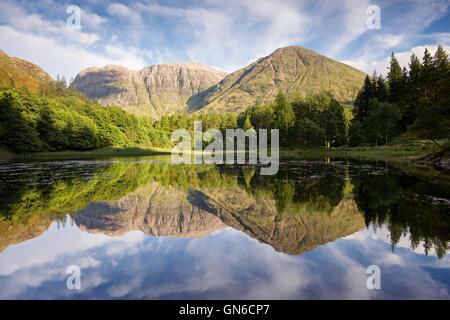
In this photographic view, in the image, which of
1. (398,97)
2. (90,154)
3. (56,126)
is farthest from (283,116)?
(56,126)

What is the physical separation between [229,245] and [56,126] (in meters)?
90.0

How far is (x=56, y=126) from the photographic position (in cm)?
8512

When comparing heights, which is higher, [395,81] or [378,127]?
[395,81]

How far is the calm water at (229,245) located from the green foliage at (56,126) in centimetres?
6647

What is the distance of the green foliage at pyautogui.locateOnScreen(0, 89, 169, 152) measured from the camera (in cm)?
7250

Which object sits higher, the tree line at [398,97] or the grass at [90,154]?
the tree line at [398,97]

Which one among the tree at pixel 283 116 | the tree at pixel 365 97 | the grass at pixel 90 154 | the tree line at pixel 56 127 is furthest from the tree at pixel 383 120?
the tree line at pixel 56 127

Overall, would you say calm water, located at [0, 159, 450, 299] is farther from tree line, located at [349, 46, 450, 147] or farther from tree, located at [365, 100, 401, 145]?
tree, located at [365, 100, 401, 145]

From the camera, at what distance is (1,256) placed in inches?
360

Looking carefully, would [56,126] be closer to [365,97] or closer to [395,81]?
[365,97]

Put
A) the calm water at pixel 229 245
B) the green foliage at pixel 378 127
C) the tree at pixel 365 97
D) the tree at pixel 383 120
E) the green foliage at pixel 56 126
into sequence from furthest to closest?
1. the tree at pixel 365 97
2. the green foliage at pixel 378 127
3. the tree at pixel 383 120
4. the green foliage at pixel 56 126
5. the calm water at pixel 229 245

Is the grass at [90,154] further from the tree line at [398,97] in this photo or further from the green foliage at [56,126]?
the tree line at [398,97]

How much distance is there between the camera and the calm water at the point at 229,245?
6.80 meters
